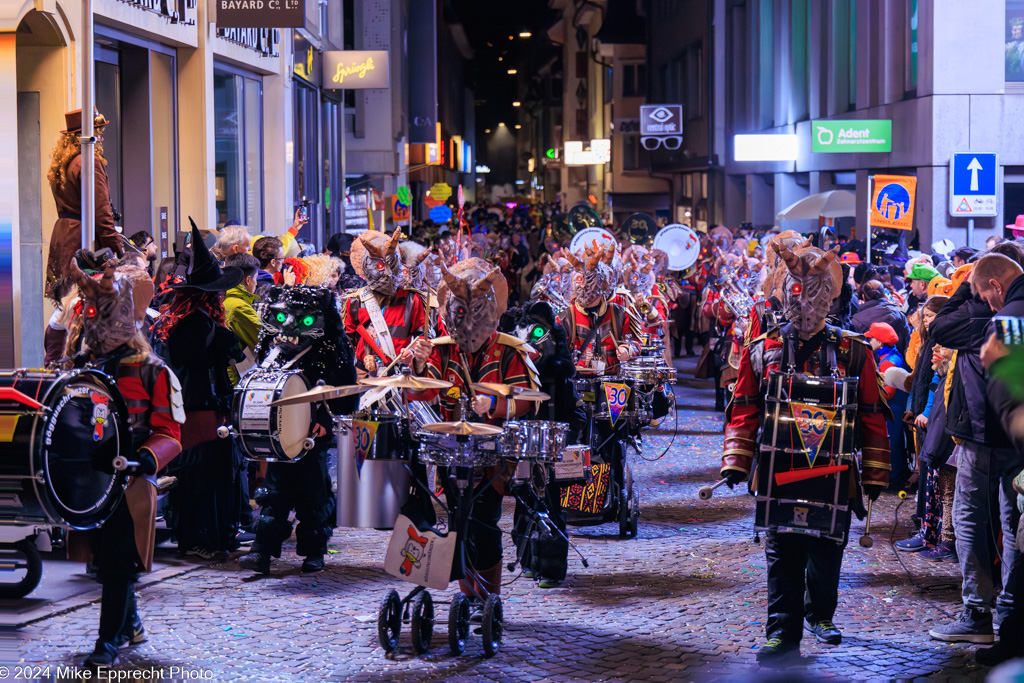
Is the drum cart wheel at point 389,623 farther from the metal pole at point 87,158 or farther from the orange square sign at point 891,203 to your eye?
the orange square sign at point 891,203

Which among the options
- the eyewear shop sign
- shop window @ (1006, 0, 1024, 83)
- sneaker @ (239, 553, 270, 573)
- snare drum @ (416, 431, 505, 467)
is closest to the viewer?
snare drum @ (416, 431, 505, 467)

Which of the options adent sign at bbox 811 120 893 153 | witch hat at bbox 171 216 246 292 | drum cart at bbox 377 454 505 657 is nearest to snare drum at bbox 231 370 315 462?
witch hat at bbox 171 216 246 292

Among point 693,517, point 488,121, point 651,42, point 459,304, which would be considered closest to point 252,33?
point 693,517

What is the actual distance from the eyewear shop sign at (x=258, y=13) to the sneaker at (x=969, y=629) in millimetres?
11178

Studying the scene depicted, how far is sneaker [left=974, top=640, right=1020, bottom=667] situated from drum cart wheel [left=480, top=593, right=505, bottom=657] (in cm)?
233

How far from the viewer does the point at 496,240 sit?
27.0 metres

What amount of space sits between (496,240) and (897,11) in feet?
29.0

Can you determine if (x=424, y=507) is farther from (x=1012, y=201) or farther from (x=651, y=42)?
(x=651, y=42)

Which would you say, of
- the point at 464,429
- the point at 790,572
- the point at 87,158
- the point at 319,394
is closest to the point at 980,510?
the point at 790,572

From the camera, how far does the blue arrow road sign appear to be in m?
18.4

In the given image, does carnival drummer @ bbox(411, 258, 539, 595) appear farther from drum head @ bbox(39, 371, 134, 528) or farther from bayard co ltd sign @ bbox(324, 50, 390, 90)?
bayard co ltd sign @ bbox(324, 50, 390, 90)

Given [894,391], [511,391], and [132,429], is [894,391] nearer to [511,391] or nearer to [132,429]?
[511,391]

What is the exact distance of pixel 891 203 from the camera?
15.5 meters

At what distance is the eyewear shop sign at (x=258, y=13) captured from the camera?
15516 mm
